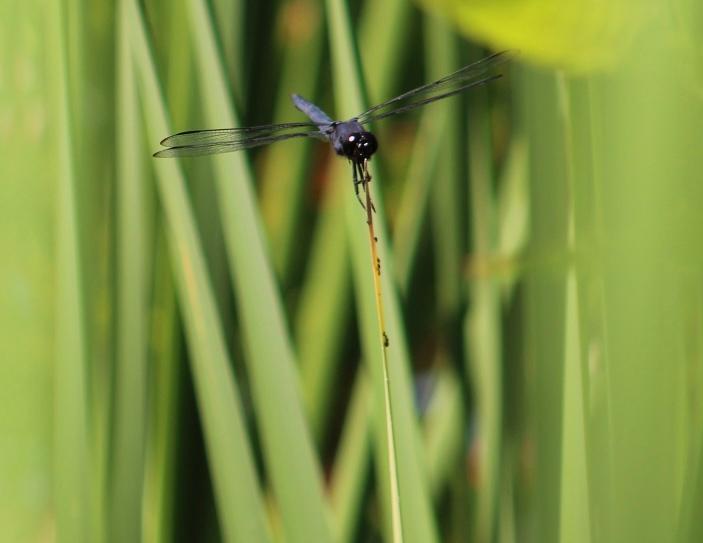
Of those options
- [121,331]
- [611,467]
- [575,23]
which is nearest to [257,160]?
[121,331]

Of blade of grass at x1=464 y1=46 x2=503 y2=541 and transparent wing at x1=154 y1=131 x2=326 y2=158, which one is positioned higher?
transparent wing at x1=154 y1=131 x2=326 y2=158

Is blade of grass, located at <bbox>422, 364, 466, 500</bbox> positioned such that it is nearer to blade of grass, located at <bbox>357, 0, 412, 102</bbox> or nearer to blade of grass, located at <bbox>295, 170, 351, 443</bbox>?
blade of grass, located at <bbox>295, 170, 351, 443</bbox>

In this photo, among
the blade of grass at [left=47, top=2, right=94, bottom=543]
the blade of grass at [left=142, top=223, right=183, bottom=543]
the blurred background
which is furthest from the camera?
the blade of grass at [left=142, top=223, right=183, bottom=543]

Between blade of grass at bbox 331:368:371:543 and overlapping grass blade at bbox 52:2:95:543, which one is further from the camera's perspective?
blade of grass at bbox 331:368:371:543

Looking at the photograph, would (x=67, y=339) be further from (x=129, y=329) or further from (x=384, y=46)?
(x=384, y=46)

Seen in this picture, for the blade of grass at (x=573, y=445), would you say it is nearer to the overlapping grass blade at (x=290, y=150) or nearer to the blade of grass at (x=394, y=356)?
the blade of grass at (x=394, y=356)

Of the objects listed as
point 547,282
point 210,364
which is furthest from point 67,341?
point 547,282

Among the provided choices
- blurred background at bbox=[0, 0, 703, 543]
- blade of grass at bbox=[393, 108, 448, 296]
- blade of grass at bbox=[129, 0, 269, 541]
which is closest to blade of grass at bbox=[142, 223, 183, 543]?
blurred background at bbox=[0, 0, 703, 543]
